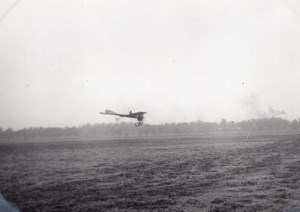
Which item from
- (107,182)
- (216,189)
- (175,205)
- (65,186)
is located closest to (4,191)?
(65,186)

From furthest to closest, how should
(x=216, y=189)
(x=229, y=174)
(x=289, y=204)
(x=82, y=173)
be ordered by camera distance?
(x=82, y=173)
(x=229, y=174)
(x=216, y=189)
(x=289, y=204)

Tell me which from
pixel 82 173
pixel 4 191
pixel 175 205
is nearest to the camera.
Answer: pixel 175 205

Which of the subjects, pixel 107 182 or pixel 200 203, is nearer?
pixel 200 203

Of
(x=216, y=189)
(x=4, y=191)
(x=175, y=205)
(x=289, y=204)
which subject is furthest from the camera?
(x=4, y=191)

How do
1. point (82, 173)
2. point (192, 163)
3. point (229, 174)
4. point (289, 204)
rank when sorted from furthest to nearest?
point (192, 163) → point (82, 173) → point (229, 174) → point (289, 204)

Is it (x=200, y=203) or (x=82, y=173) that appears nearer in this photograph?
(x=200, y=203)

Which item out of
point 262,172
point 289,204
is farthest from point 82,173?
point 289,204

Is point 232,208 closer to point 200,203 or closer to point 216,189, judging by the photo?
point 200,203

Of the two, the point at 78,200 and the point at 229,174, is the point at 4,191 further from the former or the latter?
the point at 229,174
